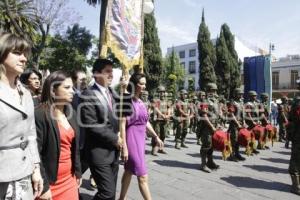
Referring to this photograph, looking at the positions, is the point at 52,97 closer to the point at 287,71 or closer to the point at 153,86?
the point at 153,86

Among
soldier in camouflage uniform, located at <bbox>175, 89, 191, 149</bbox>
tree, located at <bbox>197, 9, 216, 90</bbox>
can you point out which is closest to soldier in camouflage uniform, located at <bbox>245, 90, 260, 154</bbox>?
soldier in camouflage uniform, located at <bbox>175, 89, 191, 149</bbox>

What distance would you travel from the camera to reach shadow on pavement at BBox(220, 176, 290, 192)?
6.54 m

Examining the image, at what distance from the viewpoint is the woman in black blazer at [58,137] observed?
10.1 ft

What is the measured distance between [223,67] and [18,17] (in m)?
22.3

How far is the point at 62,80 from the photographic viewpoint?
3.32 metres

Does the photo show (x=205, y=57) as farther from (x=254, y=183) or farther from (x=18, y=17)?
(x=254, y=183)

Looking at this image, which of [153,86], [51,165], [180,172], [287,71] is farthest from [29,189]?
[287,71]

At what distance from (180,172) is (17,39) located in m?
5.53

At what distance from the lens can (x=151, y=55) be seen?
2591cm

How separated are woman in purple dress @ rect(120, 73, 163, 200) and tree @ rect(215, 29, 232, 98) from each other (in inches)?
1222

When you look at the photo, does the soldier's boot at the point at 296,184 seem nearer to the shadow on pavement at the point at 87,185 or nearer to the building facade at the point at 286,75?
the shadow on pavement at the point at 87,185

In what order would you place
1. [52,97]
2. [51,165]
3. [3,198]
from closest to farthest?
[3,198] < [51,165] < [52,97]

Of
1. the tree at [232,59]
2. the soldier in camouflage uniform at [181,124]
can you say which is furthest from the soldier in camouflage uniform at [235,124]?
the tree at [232,59]

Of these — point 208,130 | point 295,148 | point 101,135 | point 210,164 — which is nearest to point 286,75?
point 210,164
